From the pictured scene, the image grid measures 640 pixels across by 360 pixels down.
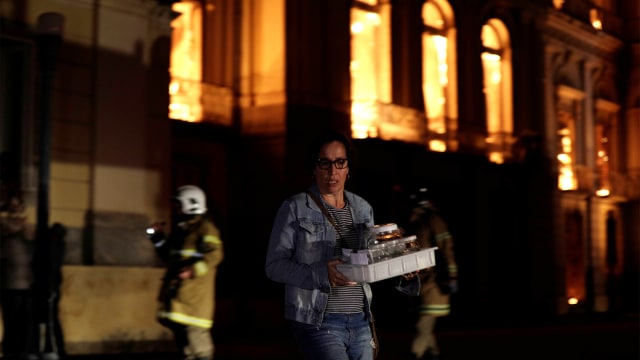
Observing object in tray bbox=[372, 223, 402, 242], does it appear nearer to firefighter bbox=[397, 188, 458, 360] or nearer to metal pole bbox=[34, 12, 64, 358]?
metal pole bbox=[34, 12, 64, 358]

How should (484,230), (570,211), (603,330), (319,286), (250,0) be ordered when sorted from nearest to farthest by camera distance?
(319,286), (250,0), (603,330), (484,230), (570,211)

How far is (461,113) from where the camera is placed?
2881 centimetres

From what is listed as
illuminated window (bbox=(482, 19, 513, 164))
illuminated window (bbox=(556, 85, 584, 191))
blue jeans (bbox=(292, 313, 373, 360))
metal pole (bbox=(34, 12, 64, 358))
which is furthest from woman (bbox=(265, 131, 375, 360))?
illuminated window (bbox=(556, 85, 584, 191))

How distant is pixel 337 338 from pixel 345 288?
9.9 inches

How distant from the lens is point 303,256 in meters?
5.34

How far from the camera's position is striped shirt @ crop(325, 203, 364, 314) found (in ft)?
17.5

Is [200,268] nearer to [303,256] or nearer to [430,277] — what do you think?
[430,277]

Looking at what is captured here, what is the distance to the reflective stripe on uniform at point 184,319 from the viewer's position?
33.2 ft

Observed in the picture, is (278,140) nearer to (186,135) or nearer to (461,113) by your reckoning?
(186,135)

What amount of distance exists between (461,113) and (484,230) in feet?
10.4

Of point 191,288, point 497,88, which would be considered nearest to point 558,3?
point 497,88

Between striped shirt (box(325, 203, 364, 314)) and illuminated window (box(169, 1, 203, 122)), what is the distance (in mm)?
15855

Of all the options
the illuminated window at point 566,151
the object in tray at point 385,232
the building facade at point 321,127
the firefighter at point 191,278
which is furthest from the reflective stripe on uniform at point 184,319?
the illuminated window at point 566,151

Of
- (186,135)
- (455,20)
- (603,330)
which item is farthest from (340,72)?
(603,330)
